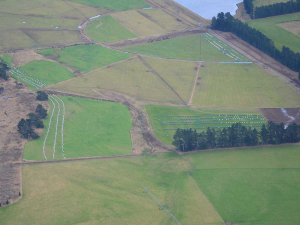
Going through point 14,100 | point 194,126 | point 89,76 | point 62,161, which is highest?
point 89,76

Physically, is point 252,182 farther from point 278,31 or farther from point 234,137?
point 278,31

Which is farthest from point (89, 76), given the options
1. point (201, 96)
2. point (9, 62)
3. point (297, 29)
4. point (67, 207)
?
point (297, 29)

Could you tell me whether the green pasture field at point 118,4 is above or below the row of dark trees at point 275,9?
above

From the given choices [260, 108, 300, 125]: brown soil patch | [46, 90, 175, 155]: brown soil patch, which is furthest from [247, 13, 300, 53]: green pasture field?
[46, 90, 175, 155]: brown soil patch

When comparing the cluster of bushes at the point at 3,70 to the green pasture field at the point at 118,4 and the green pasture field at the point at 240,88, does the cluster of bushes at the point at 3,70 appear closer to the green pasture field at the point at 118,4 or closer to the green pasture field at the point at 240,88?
the green pasture field at the point at 240,88

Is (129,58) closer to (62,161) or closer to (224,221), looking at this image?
(62,161)

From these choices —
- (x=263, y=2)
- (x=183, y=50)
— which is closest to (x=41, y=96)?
(x=183, y=50)

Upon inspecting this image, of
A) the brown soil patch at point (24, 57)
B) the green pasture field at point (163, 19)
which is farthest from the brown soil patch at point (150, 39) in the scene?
the brown soil patch at point (24, 57)
